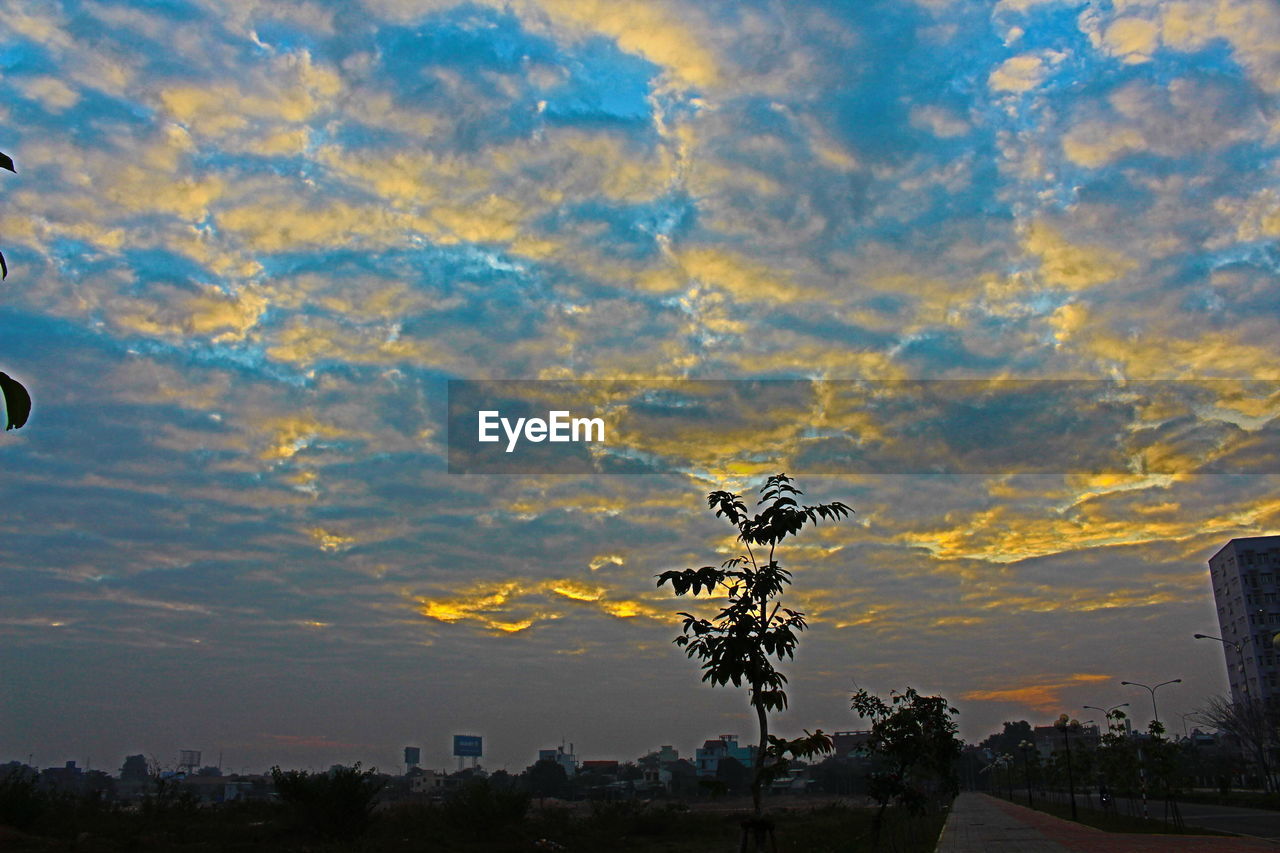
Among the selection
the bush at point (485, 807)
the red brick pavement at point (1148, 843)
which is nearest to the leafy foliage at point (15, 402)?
the red brick pavement at point (1148, 843)

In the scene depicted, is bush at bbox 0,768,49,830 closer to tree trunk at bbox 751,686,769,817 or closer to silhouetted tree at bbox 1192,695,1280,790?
tree trunk at bbox 751,686,769,817

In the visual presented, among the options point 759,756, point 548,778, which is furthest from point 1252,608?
point 759,756

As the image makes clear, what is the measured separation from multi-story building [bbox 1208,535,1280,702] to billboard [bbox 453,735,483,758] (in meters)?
100

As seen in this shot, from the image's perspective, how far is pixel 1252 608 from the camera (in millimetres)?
123938

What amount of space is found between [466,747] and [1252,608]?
108m

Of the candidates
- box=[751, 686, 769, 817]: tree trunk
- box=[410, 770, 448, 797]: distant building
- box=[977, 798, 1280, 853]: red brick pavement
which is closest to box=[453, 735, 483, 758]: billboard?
box=[410, 770, 448, 797]: distant building

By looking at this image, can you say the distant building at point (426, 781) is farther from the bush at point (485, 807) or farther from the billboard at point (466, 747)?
the bush at point (485, 807)

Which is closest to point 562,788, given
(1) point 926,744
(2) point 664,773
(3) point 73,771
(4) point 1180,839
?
(2) point 664,773

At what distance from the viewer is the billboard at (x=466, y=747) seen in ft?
450

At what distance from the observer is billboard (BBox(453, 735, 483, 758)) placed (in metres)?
137

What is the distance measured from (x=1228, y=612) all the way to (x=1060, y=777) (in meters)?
74.3

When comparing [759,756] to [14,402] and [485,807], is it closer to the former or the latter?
[14,402]

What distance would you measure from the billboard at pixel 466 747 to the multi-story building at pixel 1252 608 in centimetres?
10008

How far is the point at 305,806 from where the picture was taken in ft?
117
